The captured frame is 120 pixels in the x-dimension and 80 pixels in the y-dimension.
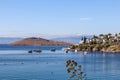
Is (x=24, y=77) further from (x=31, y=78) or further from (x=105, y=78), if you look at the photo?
(x=105, y=78)

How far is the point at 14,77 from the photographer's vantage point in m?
73.1

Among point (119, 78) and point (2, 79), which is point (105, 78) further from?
point (2, 79)

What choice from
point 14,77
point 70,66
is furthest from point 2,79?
point 70,66

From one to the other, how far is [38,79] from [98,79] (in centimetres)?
1221

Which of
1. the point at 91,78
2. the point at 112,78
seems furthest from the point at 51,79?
the point at 112,78

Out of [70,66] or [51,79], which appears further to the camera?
[51,79]

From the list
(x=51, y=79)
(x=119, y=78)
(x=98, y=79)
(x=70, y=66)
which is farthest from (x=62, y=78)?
(x=70, y=66)

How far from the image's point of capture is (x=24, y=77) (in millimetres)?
72938

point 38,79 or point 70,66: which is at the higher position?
point 70,66

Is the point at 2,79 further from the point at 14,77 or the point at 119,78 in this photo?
the point at 119,78

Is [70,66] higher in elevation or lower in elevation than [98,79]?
higher

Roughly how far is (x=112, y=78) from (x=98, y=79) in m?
3.86

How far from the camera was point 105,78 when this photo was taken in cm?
7181

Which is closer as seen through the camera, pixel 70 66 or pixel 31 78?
pixel 70 66
